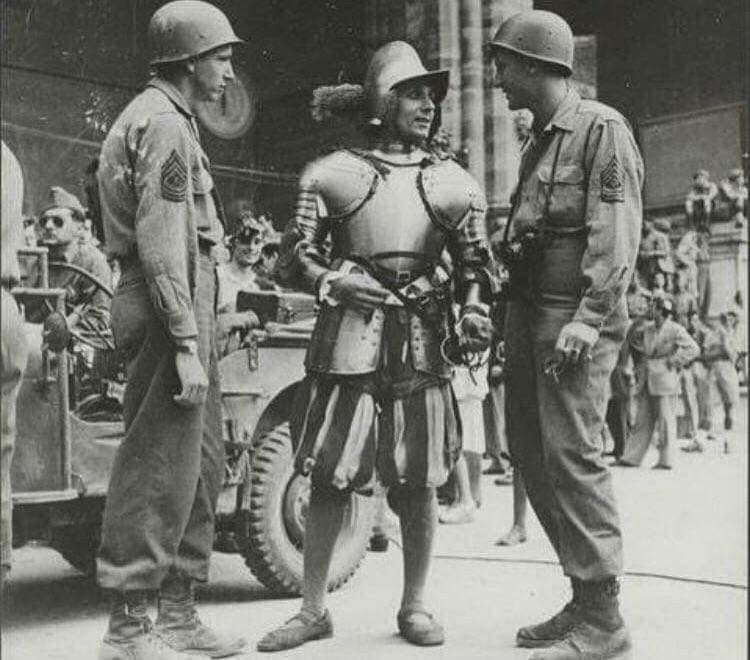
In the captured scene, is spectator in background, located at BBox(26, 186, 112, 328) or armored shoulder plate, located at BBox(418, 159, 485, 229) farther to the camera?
spectator in background, located at BBox(26, 186, 112, 328)

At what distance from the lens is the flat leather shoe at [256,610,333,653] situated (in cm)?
427

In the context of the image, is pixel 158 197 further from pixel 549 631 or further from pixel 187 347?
pixel 549 631

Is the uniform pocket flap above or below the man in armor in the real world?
above

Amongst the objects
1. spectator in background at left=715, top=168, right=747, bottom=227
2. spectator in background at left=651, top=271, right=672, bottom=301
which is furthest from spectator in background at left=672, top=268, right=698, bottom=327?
spectator in background at left=715, top=168, right=747, bottom=227

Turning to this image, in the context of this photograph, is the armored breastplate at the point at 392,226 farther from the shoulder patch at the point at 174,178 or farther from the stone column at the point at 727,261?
the stone column at the point at 727,261

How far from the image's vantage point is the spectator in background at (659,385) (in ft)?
37.2

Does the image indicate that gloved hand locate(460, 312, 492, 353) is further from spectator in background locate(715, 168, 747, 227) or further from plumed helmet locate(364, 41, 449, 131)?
spectator in background locate(715, 168, 747, 227)

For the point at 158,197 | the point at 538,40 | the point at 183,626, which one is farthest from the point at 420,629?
the point at 538,40

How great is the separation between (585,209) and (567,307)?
14.7 inches

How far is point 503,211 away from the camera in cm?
1180

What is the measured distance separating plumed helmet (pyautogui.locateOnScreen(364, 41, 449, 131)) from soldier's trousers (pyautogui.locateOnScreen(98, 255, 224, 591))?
1.35m

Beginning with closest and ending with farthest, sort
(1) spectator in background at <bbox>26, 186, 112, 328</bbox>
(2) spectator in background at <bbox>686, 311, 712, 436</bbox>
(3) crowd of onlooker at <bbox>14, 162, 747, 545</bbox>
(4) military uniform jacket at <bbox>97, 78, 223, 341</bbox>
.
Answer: (4) military uniform jacket at <bbox>97, 78, 223, 341</bbox>, (1) spectator in background at <bbox>26, 186, 112, 328</bbox>, (3) crowd of onlooker at <bbox>14, 162, 747, 545</bbox>, (2) spectator in background at <bbox>686, 311, 712, 436</bbox>

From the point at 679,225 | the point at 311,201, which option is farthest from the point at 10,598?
the point at 679,225

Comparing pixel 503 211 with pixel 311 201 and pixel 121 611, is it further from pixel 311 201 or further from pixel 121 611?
pixel 121 611
